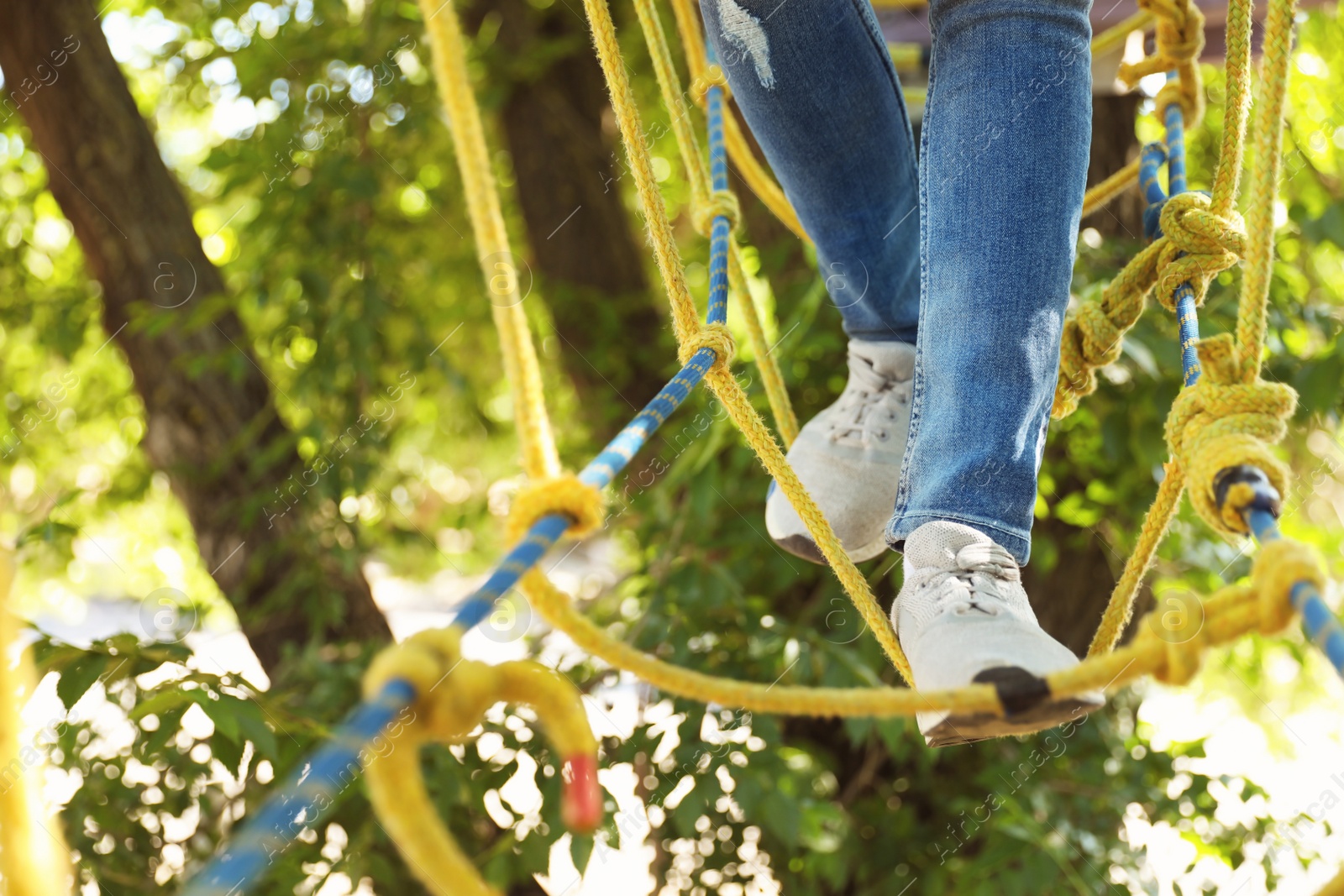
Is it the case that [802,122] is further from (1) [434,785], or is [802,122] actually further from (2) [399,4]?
(2) [399,4]

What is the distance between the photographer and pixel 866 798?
1739 mm

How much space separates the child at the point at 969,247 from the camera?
2.15ft

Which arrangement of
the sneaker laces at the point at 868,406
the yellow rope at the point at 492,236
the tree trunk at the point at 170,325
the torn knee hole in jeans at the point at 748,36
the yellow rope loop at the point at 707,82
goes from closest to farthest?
the yellow rope at the point at 492,236
the torn knee hole in jeans at the point at 748,36
the sneaker laces at the point at 868,406
the yellow rope loop at the point at 707,82
the tree trunk at the point at 170,325

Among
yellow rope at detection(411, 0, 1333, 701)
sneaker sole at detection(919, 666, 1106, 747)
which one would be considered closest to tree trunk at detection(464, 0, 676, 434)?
yellow rope at detection(411, 0, 1333, 701)

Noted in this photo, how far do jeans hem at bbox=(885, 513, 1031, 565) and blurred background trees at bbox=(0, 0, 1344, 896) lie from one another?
580 millimetres

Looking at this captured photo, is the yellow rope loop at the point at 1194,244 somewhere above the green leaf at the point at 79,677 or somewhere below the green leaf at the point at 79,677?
above

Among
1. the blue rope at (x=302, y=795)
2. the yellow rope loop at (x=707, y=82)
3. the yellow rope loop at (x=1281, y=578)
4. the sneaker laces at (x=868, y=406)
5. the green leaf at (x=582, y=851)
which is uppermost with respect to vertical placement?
the blue rope at (x=302, y=795)

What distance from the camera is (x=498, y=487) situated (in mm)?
1970

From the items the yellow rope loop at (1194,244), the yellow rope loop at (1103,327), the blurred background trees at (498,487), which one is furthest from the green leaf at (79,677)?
the yellow rope loop at (1194,244)

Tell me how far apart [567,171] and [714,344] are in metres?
1.61

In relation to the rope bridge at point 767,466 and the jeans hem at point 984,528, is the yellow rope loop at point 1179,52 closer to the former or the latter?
the rope bridge at point 767,466

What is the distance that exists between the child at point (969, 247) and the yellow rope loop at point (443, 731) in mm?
236

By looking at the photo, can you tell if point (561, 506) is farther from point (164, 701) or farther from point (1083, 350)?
point (164, 701)

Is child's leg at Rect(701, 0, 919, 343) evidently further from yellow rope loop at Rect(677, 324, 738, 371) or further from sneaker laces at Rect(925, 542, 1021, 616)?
sneaker laces at Rect(925, 542, 1021, 616)
